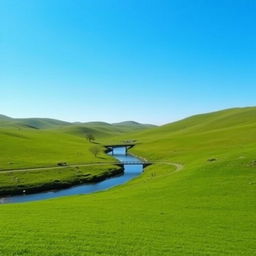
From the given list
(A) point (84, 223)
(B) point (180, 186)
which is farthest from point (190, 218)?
(B) point (180, 186)

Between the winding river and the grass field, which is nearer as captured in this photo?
the grass field

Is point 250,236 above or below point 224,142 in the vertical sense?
below

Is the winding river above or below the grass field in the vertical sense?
below

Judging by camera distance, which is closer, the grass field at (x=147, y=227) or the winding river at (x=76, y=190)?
the grass field at (x=147, y=227)

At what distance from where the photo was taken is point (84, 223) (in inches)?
988

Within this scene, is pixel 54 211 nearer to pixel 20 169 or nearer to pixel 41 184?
pixel 41 184

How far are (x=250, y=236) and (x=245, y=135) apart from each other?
140 meters

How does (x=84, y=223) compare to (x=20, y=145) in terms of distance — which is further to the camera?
(x=20, y=145)

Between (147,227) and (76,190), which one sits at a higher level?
(147,227)

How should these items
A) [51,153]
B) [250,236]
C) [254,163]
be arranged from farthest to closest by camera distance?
1. [51,153]
2. [254,163]
3. [250,236]

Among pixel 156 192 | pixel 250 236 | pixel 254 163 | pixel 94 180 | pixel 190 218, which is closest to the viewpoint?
pixel 250 236

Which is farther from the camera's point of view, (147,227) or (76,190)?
(76,190)

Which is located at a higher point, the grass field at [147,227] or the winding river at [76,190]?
the grass field at [147,227]

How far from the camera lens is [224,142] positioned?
14962 centimetres
